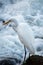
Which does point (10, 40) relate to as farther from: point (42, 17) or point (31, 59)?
point (42, 17)

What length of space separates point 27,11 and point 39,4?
3.78 ft

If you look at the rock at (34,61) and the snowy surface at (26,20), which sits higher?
the snowy surface at (26,20)

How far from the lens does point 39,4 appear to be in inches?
463

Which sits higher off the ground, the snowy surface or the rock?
the snowy surface

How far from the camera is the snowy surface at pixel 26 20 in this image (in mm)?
6156

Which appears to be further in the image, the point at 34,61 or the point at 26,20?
the point at 26,20

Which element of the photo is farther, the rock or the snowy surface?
the snowy surface

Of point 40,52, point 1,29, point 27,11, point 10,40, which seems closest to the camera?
point 40,52

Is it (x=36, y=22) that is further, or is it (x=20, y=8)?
(x=20, y=8)

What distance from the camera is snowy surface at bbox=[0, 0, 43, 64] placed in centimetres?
616

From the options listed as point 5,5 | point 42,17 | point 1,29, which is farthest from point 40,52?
point 5,5

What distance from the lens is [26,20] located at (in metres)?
9.52

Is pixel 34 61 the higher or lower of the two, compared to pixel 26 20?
lower

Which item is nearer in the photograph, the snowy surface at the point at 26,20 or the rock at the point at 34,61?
the rock at the point at 34,61
